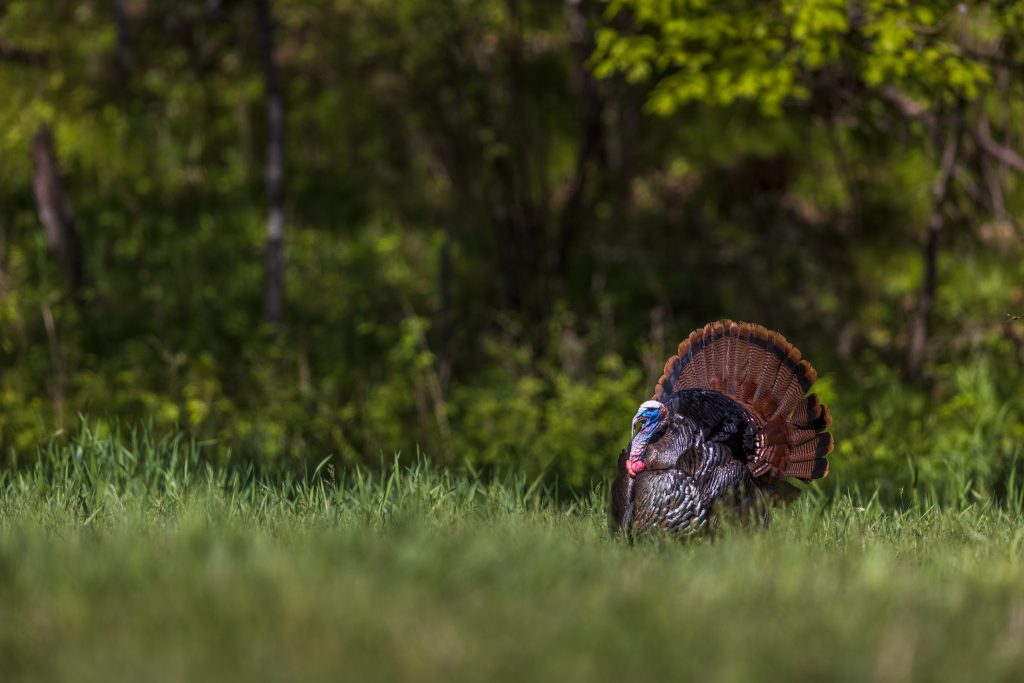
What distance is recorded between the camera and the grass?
282cm

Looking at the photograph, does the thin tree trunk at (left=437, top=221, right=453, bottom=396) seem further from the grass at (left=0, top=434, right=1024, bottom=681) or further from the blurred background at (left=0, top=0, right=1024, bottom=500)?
the grass at (left=0, top=434, right=1024, bottom=681)

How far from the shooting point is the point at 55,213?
9.89 m

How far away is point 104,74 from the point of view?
38.3ft

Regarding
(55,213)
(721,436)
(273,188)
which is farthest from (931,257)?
(55,213)

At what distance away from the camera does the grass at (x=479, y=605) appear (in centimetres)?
282

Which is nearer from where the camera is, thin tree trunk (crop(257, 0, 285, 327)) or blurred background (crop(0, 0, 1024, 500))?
blurred background (crop(0, 0, 1024, 500))

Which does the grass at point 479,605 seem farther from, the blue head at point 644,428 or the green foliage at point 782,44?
the green foliage at point 782,44

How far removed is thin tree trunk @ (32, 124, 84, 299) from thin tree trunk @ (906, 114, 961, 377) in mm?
6262

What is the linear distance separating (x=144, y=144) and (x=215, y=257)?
231 cm

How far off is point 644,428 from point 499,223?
5.16 metres

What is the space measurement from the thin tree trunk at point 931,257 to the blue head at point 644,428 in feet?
16.3

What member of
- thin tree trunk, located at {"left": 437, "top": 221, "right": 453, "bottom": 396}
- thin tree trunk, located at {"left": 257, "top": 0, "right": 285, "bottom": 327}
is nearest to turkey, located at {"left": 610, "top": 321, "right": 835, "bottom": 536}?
thin tree trunk, located at {"left": 437, "top": 221, "right": 453, "bottom": 396}

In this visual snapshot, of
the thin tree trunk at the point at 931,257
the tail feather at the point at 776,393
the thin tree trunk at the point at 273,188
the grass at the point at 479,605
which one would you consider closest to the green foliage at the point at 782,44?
the thin tree trunk at the point at 931,257

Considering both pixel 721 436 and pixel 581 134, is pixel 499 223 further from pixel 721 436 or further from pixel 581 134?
pixel 721 436
